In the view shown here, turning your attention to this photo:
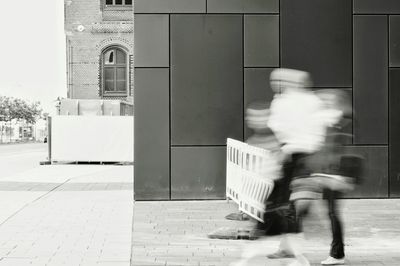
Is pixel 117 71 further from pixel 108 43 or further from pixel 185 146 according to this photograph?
pixel 185 146

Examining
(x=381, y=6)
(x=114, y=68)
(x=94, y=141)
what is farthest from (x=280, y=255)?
(x=114, y=68)

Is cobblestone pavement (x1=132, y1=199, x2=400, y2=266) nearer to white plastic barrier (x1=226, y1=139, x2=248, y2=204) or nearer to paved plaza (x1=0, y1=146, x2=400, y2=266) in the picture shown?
paved plaza (x1=0, y1=146, x2=400, y2=266)

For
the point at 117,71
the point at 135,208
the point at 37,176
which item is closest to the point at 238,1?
the point at 135,208

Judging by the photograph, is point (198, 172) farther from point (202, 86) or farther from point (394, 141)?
point (394, 141)

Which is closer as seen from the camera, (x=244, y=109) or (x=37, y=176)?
(x=244, y=109)

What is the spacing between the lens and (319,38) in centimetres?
1222

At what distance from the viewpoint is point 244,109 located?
12.2 m

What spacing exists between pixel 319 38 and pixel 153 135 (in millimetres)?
3674

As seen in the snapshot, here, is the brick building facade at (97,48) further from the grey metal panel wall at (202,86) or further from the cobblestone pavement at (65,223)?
the grey metal panel wall at (202,86)

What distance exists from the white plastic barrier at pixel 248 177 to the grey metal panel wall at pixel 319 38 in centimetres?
222

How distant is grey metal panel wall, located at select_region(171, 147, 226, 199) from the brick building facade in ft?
87.6

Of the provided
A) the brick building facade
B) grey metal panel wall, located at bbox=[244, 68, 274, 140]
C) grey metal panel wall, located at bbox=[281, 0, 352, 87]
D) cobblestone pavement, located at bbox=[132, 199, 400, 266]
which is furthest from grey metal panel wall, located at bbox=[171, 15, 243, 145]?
the brick building facade

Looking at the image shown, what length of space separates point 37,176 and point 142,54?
8.31 metres

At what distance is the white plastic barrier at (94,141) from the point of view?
87.1 ft
